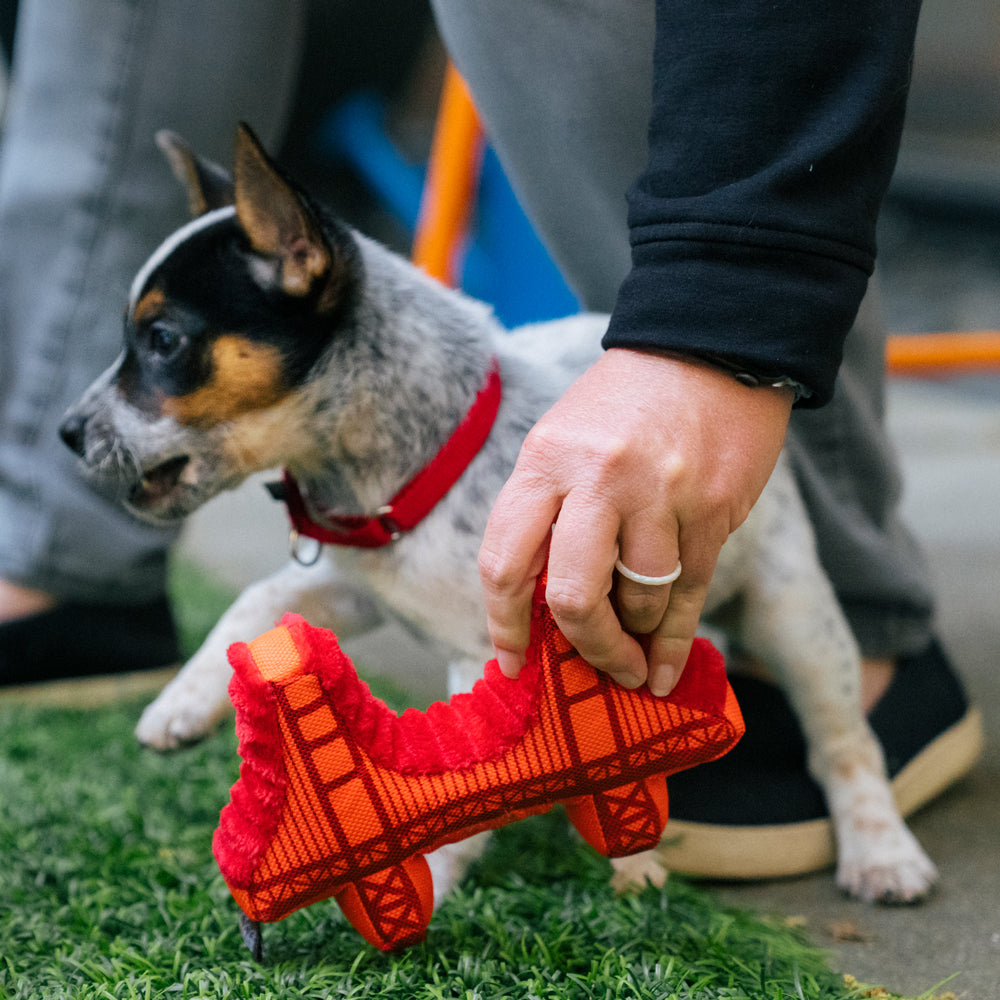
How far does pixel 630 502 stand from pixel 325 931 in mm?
623

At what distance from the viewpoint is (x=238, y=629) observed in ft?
4.62

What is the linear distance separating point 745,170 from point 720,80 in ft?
0.29

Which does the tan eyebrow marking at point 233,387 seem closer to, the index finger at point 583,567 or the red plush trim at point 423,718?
the red plush trim at point 423,718

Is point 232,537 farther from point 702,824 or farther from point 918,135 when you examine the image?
point 918,135

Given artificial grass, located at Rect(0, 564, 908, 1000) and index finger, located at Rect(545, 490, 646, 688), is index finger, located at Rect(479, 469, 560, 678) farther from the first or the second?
artificial grass, located at Rect(0, 564, 908, 1000)

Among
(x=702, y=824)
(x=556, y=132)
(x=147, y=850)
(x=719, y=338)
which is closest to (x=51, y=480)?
(x=147, y=850)

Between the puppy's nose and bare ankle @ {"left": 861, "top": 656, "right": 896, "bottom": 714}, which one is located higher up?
the puppy's nose

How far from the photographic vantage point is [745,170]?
95cm

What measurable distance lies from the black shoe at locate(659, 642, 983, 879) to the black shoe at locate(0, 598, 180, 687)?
103 cm

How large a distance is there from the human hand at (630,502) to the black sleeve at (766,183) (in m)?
0.04

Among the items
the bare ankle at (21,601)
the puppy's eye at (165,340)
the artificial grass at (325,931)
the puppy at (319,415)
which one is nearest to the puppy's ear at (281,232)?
the puppy at (319,415)

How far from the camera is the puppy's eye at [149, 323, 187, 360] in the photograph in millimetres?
1334

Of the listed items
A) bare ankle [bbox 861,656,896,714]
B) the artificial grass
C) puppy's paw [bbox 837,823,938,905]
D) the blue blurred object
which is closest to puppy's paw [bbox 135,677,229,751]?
the artificial grass

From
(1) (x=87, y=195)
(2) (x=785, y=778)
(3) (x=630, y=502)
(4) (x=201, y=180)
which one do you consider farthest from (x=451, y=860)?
(1) (x=87, y=195)
